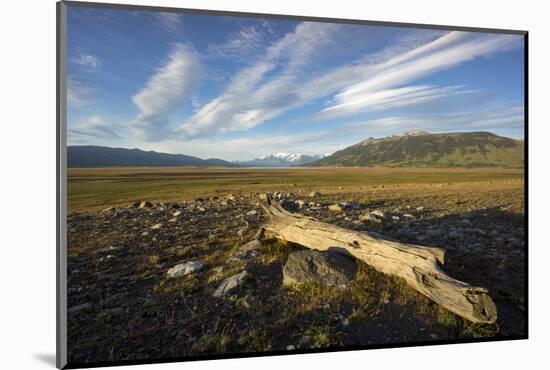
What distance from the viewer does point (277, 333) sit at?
189 inches

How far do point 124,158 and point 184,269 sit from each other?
3.22m

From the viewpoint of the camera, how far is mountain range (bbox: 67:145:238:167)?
5055mm

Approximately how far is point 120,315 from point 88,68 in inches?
191

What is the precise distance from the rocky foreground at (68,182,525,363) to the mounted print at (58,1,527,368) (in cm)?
3

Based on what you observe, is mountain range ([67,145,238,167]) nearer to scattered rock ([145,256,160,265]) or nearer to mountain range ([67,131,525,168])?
mountain range ([67,131,525,168])

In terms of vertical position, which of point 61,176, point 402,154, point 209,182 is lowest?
point 209,182

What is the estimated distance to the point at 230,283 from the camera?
534 cm

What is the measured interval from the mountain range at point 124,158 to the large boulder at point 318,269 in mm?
3598

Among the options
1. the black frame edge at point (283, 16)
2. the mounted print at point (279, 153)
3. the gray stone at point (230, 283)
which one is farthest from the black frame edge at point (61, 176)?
the gray stone at point (230, 283)

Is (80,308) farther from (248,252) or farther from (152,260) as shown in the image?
(248,252)

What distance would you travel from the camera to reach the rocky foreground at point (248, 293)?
4.66 m

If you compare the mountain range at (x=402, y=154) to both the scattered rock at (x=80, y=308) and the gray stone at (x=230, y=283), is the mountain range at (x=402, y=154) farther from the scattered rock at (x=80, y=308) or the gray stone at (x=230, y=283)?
the gray stone at (x=230, y=283)

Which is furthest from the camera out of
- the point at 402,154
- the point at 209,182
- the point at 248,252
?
the point at 209,182

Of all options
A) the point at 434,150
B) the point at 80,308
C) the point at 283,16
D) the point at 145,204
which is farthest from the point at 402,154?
the point at 145,204
